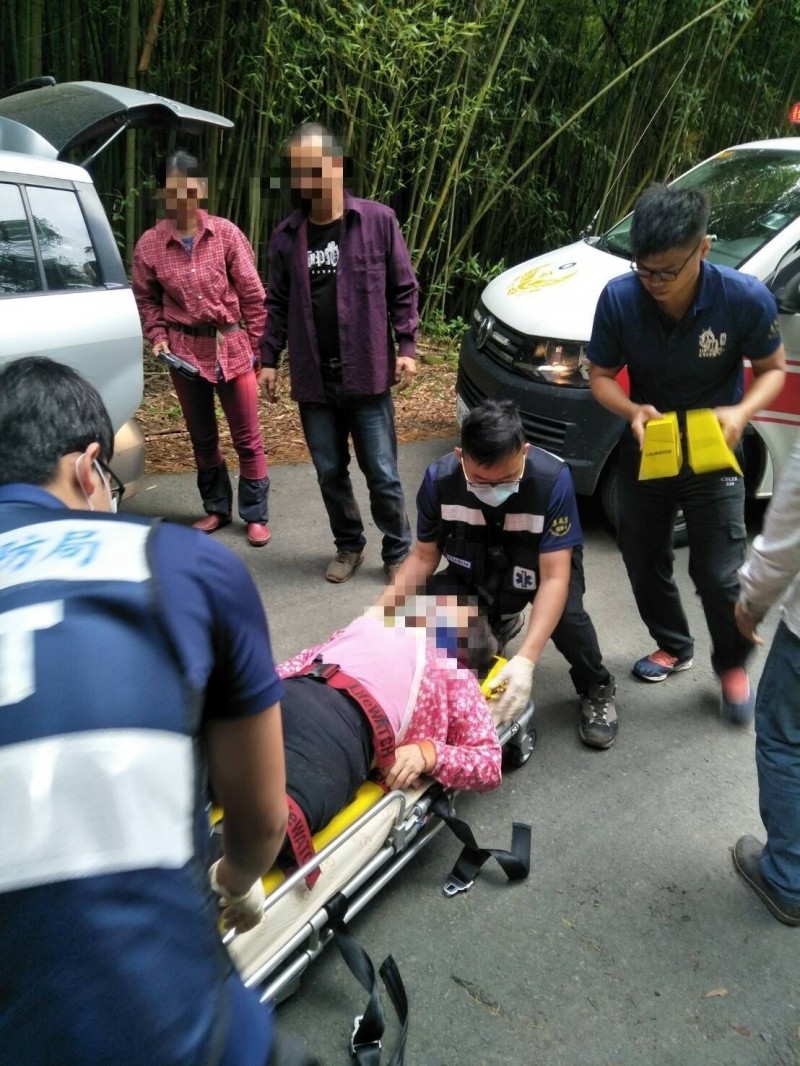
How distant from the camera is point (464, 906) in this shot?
2254 mm

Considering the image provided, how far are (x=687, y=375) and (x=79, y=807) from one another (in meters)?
2.38

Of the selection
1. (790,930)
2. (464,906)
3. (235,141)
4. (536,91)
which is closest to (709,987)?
(790,930)

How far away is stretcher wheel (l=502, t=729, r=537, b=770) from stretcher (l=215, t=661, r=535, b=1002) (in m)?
0.43

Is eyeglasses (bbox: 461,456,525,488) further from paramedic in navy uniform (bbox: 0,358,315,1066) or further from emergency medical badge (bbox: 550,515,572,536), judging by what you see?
paramedic in navy uniform (bbox: 0,358,315,1066)

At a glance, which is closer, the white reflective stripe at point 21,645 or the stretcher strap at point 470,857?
the white reflective stripe at point 21,645

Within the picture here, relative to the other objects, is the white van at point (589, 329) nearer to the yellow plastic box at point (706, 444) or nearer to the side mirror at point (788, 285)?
the side mirror at point (788, 285)

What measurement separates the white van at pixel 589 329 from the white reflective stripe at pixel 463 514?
46.3 inches

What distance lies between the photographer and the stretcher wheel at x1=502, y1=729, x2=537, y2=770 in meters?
2.71

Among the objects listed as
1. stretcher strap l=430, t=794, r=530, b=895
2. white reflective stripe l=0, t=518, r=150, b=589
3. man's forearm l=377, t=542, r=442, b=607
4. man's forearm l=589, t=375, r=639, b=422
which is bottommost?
stretcher strap l=430, t=794, r=530, b=895

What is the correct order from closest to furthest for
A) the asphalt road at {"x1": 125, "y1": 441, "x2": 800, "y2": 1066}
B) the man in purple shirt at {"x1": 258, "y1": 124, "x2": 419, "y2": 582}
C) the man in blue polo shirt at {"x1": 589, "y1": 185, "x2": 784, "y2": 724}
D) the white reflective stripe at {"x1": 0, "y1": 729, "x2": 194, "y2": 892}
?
1. the white reflective stripe at {"x1": 0, "y1": 729, "x2": 194, "y2": 892}
2. the asphalt road at {"x1": 125, "y1": 441, "x2": 800, "y2": 1066}
3. the man in blue polo shirt at {"x1": 589, "y1": 185, "x2": 784, "y2": 724}
4. the man in purple shirt at {"x1": 258, "y1": 124, "x2": 419, "y2": 582}

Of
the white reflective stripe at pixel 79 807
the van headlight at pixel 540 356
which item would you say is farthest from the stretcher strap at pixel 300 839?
the van headlight at pixel 540 356

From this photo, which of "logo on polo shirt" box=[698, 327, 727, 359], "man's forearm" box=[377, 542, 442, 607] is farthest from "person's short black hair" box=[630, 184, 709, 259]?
"man's forearm" box=[377, 542, 442, 607]

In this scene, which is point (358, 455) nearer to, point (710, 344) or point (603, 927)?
point (710, 344)

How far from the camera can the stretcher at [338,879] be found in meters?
1.74
